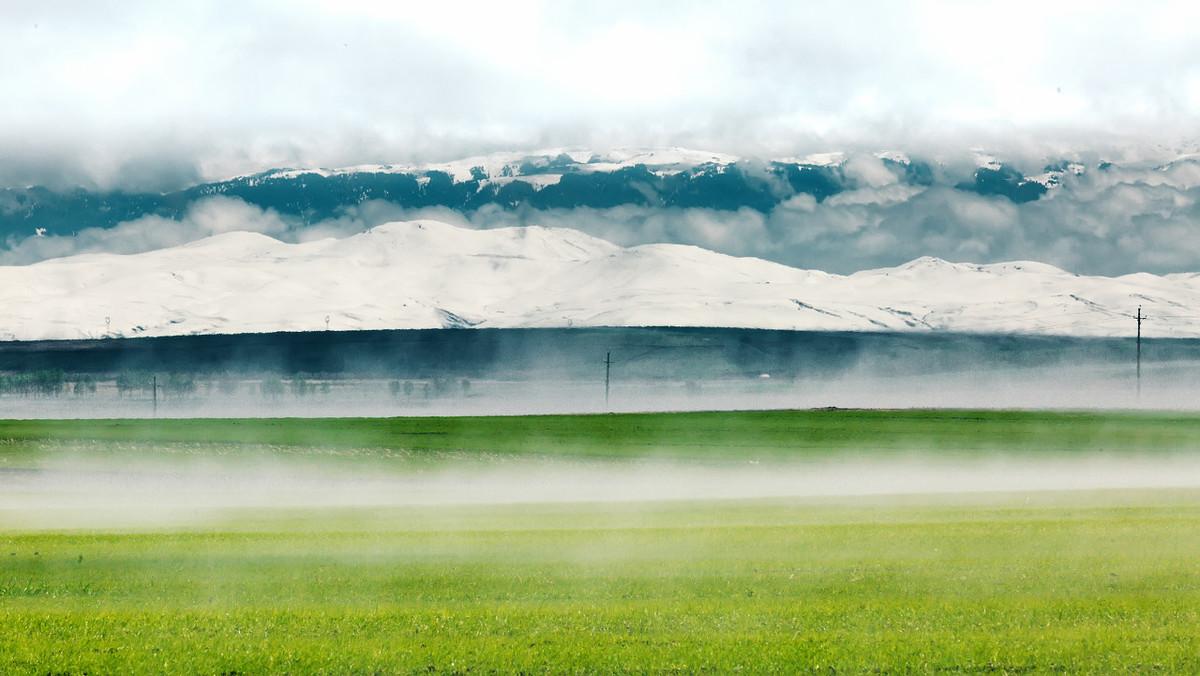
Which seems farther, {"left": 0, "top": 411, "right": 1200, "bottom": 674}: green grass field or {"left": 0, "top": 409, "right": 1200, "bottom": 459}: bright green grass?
{"left": 0, "top": 409, "right": 1200, "bottom": 459}: bright green grass

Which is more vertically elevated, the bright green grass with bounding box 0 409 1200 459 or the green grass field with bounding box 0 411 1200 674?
the green grass field with bounding box 0 411 1200 674

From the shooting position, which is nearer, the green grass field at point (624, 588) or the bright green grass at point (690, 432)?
the green grass field at point (624, 588)

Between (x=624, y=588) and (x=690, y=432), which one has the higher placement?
(x=624, y=588)

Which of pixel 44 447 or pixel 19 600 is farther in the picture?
pixel 44 447

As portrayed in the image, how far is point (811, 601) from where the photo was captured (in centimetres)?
2488

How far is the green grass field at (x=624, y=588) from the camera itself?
20.9 meters

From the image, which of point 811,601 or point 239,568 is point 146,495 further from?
point 811,601

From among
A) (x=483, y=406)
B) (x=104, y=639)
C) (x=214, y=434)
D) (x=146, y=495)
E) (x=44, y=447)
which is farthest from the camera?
(x=483, y=406)

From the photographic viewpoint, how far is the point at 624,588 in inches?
1036

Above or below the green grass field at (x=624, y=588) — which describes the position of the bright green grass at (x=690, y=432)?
below

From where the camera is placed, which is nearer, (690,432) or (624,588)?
(624,588)

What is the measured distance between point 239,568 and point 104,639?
7270 mm

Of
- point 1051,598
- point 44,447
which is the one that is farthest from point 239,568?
point 44,447

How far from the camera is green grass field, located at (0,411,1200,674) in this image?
824 inches
